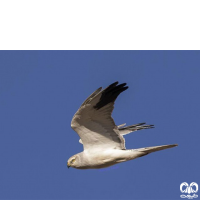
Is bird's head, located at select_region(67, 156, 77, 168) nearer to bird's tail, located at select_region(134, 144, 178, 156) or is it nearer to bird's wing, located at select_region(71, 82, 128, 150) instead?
bird's wing, located at select_region(71, 82, 128, 150)

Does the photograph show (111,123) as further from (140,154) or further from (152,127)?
(152,127)

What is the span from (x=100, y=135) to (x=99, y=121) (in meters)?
0.63

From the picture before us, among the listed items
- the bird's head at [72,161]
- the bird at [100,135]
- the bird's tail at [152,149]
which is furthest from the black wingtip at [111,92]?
the bird's head at [72,161]

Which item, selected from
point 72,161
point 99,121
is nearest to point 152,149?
point 99,121

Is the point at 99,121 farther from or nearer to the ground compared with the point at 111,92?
nearer to the ground

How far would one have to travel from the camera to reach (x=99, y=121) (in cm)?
1397

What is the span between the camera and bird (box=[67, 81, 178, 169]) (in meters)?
13.4

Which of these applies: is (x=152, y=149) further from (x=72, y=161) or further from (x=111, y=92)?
(x=72, y=161)

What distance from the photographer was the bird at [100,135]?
13.4 m

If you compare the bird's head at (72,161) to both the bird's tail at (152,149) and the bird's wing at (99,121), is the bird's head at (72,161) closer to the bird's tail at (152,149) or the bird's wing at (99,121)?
the bird's wing at (99,121)

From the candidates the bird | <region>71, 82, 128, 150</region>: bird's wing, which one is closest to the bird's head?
the bird

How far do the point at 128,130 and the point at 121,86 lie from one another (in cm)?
328

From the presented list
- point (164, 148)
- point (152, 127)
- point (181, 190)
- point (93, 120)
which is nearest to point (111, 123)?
point (93, 120)

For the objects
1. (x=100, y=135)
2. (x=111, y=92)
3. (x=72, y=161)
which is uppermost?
(x=111, y=92)
